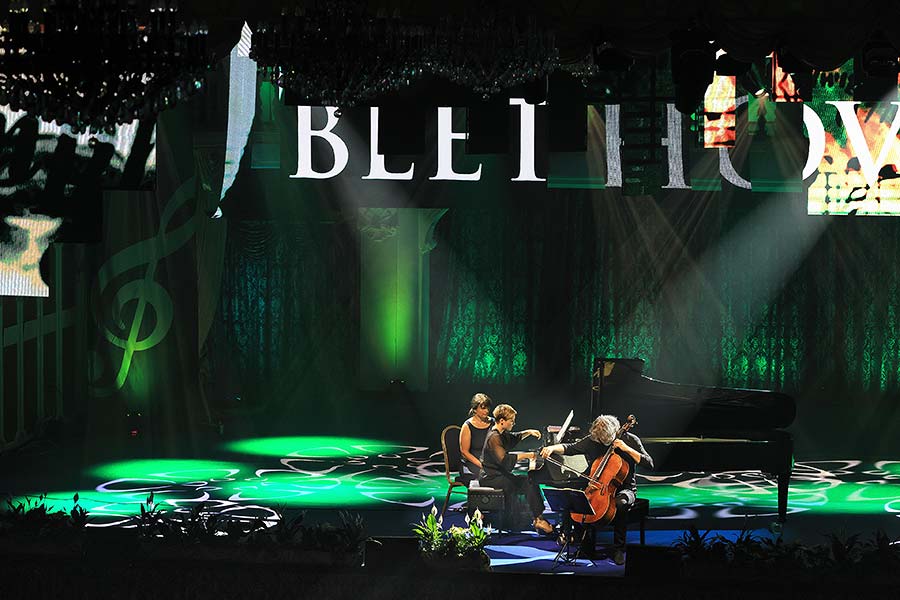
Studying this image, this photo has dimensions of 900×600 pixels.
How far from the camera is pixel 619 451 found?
756 cm

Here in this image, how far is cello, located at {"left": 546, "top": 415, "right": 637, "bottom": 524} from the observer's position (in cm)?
752

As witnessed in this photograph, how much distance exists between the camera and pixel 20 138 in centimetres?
789

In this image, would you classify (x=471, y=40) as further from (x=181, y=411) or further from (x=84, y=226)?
(x=181, y=411)

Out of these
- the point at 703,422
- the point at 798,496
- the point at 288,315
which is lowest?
the point at 798,496

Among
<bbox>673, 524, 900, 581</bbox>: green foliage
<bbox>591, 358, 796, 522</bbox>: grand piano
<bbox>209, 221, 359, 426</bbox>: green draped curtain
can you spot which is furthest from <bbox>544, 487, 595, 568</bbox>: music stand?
<bbox>209, 221, 359, 426</bbox>: green draped curtain

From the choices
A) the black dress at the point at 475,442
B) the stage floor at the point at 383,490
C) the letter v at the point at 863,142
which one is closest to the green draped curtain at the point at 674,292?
the letter v at the point at 863,142

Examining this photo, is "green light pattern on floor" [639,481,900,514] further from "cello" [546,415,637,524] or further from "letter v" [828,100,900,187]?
"letter v" [828,100,900,187]

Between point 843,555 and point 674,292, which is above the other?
point 674,292

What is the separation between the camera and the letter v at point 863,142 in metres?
12.9

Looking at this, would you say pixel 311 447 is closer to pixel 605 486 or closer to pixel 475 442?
pixel 475 442

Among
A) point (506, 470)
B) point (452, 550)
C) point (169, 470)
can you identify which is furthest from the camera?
point (169, 470)

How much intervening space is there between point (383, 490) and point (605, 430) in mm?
3199

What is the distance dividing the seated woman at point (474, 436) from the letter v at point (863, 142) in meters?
6.32

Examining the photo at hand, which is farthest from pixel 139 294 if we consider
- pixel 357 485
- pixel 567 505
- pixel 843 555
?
pixel 843 555
